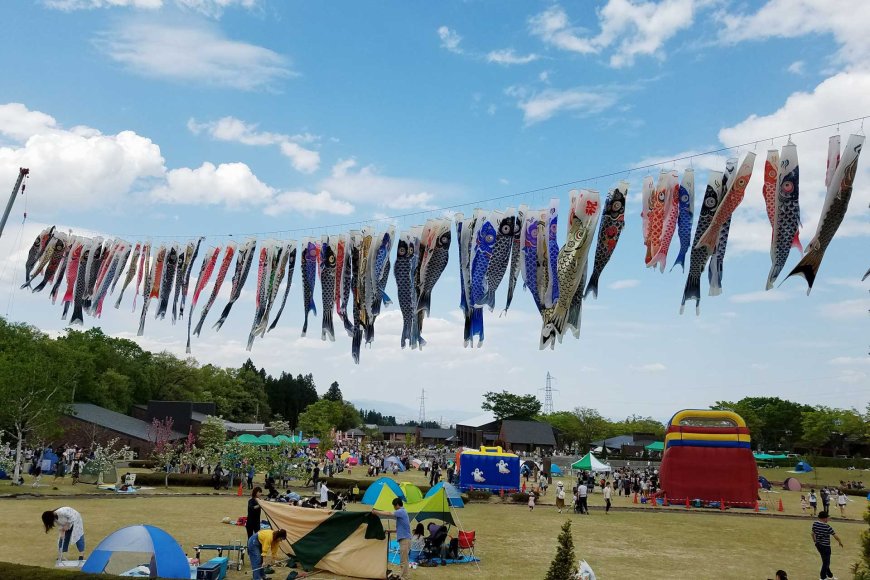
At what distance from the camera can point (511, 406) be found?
103062 mm

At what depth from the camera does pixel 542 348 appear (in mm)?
12805

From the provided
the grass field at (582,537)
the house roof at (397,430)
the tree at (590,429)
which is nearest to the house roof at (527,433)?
the tree at (590,429)

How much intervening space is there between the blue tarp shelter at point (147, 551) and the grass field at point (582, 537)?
81.2 inches

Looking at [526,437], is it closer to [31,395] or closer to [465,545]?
[31,395]

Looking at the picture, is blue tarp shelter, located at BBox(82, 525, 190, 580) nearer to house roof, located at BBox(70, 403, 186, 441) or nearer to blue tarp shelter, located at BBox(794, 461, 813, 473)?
house roof, located at BBox(70, 403, 186, 441)

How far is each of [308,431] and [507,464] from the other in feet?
208

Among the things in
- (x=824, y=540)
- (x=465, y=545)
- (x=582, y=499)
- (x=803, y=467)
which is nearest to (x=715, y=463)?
(x=582, y=499)

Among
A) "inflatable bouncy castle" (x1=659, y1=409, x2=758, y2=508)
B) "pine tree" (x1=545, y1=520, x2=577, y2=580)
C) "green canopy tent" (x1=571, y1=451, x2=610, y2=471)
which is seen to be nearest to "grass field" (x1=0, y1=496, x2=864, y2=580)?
"inflatable bouncy castle" (x1=659, y1=409, x2=758, y2=508)

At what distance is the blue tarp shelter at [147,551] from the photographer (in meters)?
10.7

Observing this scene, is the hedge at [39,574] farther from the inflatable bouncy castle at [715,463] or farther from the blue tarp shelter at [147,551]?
the inflatable bouncy castle at [715,463]

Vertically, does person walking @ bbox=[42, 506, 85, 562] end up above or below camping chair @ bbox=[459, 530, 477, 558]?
above

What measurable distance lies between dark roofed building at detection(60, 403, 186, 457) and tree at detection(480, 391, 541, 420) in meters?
61.5

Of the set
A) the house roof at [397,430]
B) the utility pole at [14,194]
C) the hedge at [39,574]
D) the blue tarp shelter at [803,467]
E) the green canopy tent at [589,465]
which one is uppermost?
the utility pole at [14,194]

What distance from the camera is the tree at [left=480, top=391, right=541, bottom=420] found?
102 m
